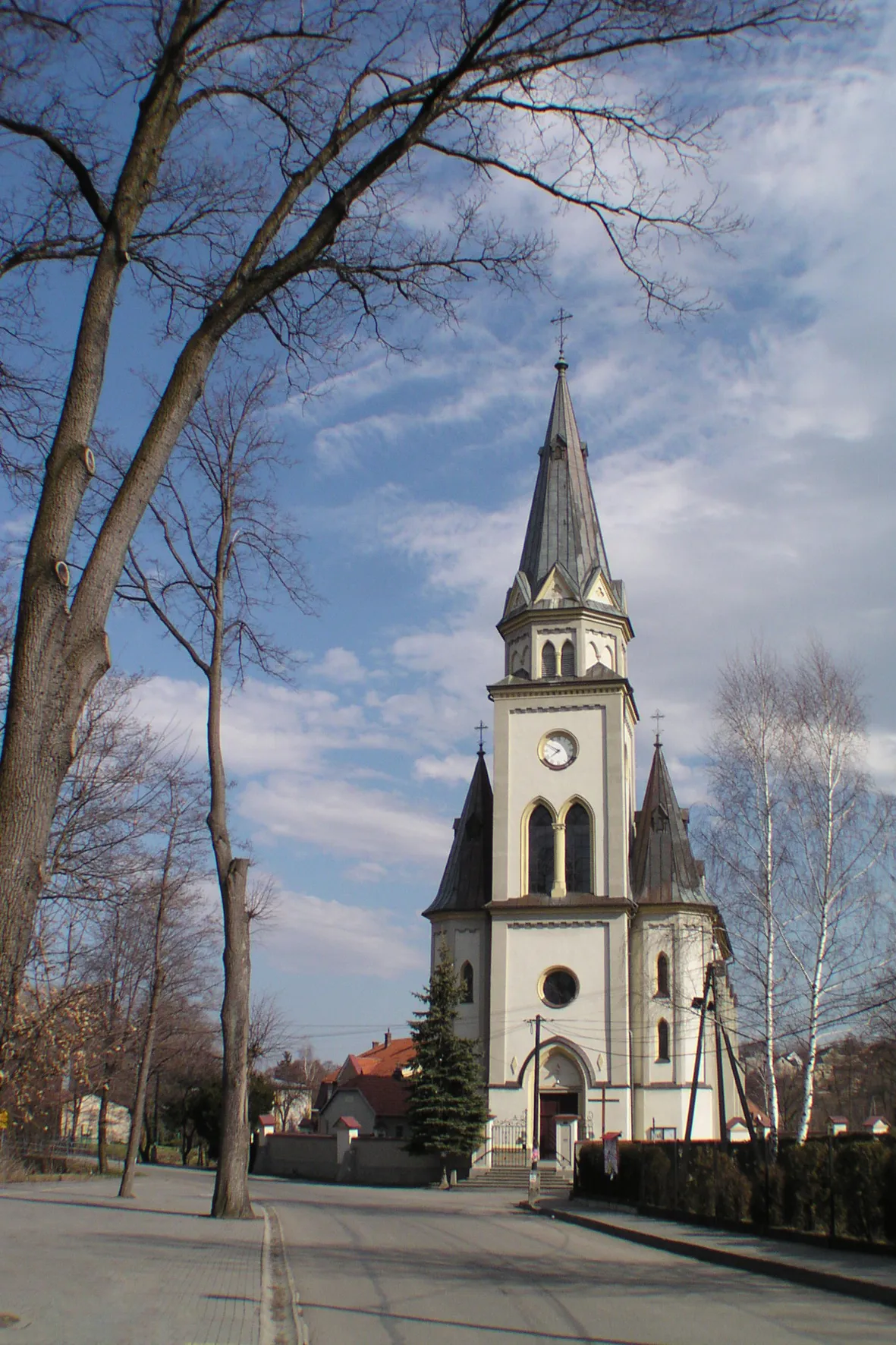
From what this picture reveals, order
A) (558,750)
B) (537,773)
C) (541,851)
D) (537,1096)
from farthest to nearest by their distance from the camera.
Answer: (558,750), (537,773), (541,851), (537,1096)

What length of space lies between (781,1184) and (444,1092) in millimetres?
20621

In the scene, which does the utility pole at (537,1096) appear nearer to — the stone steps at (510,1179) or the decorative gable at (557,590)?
the stone steps at (510,1179)

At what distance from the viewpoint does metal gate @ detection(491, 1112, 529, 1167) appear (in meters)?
35.2

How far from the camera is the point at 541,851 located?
130ft

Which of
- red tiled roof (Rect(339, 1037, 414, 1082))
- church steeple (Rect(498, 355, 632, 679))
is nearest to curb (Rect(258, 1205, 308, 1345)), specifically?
church steeple (Rect(498, 355, 632, 679))

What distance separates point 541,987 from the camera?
37656 mm

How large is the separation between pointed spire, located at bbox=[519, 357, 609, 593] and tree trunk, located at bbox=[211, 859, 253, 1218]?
2586 centimetres

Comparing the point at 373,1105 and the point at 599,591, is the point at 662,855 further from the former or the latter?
the point at 373,1105

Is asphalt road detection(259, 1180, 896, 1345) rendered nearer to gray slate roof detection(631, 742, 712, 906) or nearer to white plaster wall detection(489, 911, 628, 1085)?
white plaster wall detection(489, 911, 628, 1085)

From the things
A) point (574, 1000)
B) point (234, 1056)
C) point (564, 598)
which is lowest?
point (234, 1056)

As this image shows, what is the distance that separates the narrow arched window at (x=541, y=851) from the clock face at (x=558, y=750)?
4.93 feet

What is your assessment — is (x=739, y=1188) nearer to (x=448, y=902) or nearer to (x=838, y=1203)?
(x=838, y=1203)

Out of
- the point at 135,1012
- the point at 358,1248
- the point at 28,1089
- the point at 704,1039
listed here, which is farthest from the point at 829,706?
the point at 135,1012

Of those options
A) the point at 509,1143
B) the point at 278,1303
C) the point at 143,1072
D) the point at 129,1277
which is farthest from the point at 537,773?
the point at 278,1303
